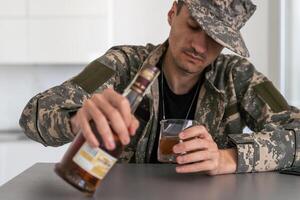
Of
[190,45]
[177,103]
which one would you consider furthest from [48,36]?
[190,45]

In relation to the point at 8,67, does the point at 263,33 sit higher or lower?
higher

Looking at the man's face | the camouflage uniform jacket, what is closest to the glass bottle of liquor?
the camouflage uniform jacket

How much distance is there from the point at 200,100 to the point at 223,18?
267mm

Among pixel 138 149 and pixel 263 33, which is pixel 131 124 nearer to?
pixel 138 149

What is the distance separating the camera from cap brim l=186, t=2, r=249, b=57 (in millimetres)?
1088

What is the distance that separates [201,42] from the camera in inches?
46.1

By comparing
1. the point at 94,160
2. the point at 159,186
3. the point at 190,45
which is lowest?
the point at 159,186

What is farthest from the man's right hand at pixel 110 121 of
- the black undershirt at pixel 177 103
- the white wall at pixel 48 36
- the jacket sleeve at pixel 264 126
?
the white wall at pixel 48 36

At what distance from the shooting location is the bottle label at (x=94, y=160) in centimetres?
66

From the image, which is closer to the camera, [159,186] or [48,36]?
[159,186]

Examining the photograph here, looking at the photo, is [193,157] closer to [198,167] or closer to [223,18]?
[198,167]

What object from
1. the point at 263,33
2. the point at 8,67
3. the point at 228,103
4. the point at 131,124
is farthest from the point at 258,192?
the point at 8,67

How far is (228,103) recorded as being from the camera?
52.1 inches

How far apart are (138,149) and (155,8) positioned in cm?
141
